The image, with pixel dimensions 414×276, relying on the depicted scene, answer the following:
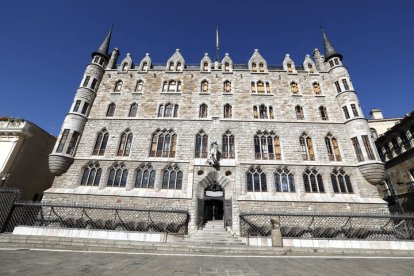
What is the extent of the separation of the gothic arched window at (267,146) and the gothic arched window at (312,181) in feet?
8.60

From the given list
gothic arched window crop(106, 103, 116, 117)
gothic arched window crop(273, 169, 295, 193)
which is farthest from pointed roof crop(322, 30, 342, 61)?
gothic arched window crop(106, 103, 116, 117)

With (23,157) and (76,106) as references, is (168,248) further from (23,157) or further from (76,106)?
(23,157)

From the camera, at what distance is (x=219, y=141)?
17.0m

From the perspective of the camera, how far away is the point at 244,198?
1465 cm

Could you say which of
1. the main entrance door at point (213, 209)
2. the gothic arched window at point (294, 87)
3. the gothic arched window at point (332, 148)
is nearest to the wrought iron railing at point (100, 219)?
the main entrance door at point (213, 209)

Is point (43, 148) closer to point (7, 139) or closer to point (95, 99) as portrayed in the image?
point (7, 139)

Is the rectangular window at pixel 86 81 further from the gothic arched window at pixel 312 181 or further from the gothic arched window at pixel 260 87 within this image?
the gothic arched window at pixel 312 181

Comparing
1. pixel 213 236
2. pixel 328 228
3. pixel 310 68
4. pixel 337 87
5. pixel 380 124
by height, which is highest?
pixel 310 68

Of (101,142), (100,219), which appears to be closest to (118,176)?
(100,219)

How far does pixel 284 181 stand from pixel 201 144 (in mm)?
7770

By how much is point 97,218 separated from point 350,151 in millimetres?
21543

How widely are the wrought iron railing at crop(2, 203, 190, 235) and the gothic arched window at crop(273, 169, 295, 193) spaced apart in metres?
7.80

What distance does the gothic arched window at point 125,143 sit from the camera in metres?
17.0

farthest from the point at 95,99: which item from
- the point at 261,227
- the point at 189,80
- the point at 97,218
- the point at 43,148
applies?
the point at 261,227
